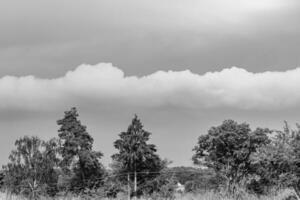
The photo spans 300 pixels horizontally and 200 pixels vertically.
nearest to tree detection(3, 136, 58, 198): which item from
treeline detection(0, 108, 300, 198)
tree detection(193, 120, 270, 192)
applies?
treeline detection(0, 108, 300, 198)

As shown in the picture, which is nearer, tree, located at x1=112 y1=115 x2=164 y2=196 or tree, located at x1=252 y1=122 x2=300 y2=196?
tree, located at x1=252 y1=122 x2=300 y2=196

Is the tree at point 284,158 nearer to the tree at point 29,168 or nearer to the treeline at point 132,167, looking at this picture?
the treeline at point 132,167

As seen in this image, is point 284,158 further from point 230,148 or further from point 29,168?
point 29,168

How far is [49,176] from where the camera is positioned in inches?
1182

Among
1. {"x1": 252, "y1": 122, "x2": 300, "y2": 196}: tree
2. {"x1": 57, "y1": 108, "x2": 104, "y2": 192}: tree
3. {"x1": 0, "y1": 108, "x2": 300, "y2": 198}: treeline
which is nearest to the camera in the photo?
{"x1": 252, "y1": 122, "x2": 300, "y2": 196}: tree

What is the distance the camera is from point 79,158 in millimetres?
32438

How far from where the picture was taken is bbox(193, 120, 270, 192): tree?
2744 cm

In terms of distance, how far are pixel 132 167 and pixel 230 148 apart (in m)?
7.13

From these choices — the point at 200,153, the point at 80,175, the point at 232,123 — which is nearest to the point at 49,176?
the point at 80,175

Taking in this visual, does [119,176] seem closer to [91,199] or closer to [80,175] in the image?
[80,175]

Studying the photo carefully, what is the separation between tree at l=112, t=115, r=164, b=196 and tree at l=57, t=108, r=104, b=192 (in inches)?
71.4

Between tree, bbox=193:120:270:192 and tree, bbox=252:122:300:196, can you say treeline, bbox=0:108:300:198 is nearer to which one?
tree, bbox=193:120:270:192

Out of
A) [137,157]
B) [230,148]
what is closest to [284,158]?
[230,148]

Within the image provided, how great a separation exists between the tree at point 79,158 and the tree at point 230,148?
7751 mm
